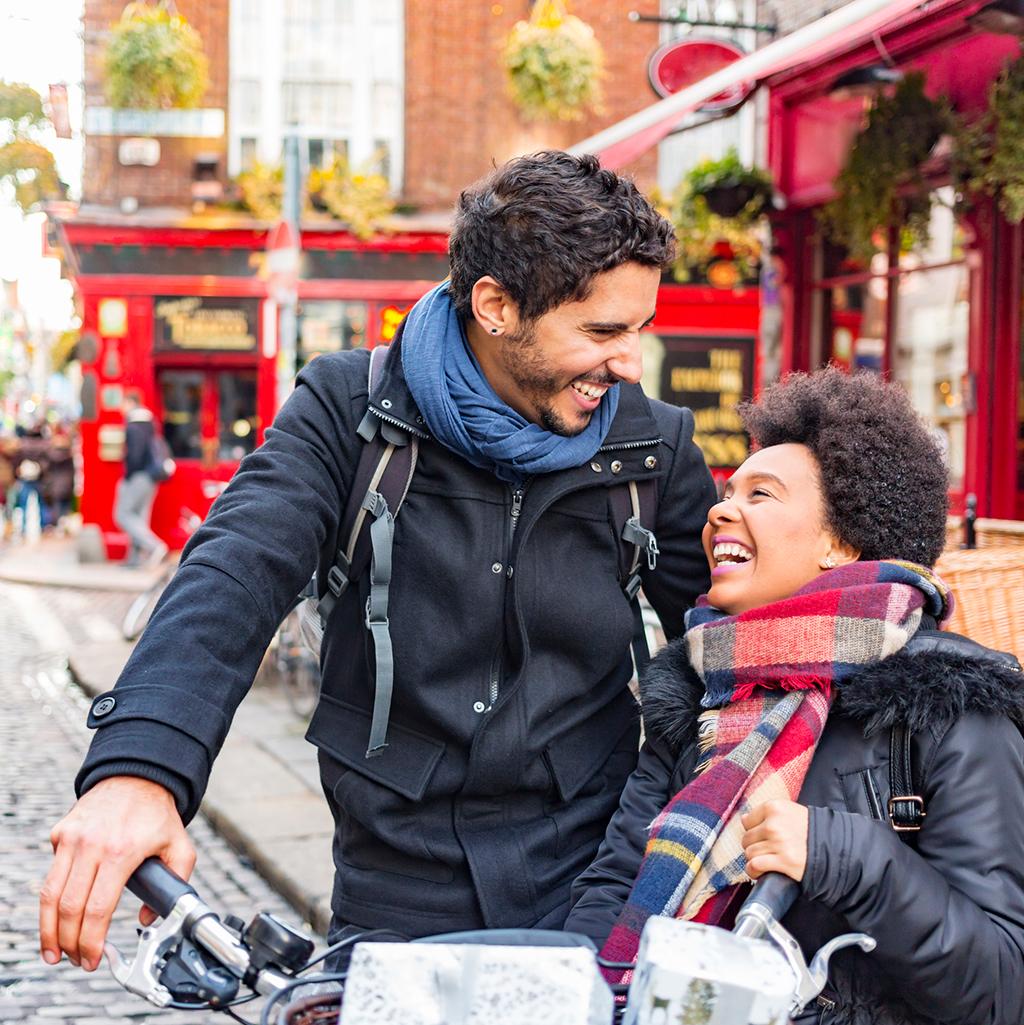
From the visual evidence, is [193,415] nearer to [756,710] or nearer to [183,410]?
[183,410]

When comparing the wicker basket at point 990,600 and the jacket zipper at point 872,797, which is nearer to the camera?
the jacket zipper at point 872,797

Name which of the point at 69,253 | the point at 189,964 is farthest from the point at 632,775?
the point at 69,253

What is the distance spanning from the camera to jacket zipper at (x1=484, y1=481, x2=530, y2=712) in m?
2.06

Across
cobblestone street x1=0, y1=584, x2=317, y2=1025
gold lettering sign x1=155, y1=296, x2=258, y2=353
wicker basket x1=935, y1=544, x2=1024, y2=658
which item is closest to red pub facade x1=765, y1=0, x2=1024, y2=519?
cobblestone street x1=0, y1=584, x2=317, y2=1025

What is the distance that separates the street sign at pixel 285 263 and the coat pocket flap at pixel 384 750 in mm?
7526

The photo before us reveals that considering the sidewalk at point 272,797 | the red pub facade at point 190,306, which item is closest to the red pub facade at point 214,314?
the red pub facade at point 190,306

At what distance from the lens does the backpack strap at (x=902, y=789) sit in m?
1.76

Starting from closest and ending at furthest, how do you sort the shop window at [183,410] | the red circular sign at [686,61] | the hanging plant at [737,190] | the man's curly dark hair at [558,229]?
the man's curly dark hair at [558,229], the red circular sign at [686,61], the hanging plant at [737,190], the shop window at [183,410]

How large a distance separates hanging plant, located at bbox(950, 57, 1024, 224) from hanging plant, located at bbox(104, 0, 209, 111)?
10490 mm

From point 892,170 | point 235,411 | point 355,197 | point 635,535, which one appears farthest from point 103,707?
point 235,411

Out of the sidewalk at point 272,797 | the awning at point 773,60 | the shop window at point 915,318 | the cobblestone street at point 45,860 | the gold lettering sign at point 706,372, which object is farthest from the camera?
the gold lettering sign at point 706,372

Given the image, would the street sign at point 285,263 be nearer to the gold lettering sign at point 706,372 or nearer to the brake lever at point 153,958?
the gold lettering sign at point 706,372

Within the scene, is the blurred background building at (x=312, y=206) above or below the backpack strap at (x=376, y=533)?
above

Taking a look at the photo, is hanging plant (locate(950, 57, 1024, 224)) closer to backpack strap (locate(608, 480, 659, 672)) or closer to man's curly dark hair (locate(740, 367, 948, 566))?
man's curly dark hair (locate(740, 367, 948, 566))
